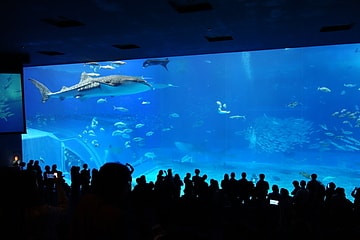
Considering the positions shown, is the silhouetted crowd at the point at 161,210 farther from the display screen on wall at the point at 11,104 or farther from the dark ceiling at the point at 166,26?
Result: the dark ceiling at the point at 166,26

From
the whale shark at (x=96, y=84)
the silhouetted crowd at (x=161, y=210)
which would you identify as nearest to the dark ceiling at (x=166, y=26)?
the silhouetted crowd at (x=161, y=210)

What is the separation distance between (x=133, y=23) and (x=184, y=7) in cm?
130

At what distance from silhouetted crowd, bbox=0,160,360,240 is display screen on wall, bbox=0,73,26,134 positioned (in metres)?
1.59

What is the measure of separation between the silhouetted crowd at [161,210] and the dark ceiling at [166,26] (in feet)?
9.08

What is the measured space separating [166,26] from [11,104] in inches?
215

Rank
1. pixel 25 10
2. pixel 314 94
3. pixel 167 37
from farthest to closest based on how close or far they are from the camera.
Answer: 1. pixel 314 94
2. pixel 167 37
3. pixel 25 10

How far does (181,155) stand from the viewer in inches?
1554

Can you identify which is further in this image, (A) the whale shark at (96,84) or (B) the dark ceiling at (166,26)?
(A) the whale shark at (96,84)

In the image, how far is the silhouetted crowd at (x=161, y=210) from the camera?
1642mm

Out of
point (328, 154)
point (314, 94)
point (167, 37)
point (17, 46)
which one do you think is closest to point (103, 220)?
point (167, 37)

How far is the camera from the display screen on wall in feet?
27.2

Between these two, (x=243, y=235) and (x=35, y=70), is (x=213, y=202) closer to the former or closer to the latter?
(x=243, y=235)

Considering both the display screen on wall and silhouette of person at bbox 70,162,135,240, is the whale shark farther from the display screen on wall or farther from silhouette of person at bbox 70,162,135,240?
silhouette of person at bbox 70,162,135,240

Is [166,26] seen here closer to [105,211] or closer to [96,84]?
[105,211]
